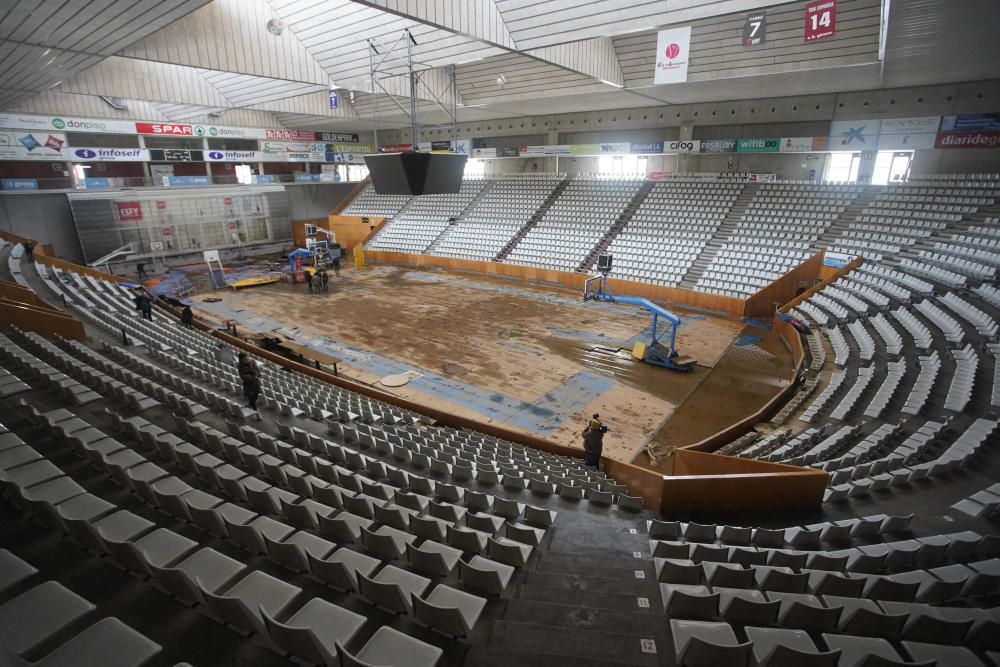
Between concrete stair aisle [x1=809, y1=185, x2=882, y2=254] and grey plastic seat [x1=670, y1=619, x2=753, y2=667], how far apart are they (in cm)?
1986

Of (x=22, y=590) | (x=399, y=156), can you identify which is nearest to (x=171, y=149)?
(x=399, y=156)

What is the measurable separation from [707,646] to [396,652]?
1.93 meters

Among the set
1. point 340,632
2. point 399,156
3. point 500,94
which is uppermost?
point 500,94

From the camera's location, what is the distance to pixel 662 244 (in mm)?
23391

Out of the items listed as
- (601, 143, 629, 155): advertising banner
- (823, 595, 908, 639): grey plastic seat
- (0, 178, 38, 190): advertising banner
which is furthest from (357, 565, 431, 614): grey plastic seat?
(0, 178, 38, 190): advertising banner

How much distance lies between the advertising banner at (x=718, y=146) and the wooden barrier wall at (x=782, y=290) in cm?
788

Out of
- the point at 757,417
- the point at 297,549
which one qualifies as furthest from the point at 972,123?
the point at 297,549

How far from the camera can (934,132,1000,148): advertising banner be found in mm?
18312

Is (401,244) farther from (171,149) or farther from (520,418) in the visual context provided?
(520,418)

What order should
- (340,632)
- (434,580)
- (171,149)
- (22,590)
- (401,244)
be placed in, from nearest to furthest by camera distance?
(340,632)
(22,590)
(434,580)
(171,149)
(401,244)

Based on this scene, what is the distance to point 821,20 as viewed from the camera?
1277 centimetres

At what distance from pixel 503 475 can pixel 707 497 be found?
272 cm

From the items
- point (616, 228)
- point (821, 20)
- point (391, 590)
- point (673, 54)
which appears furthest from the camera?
point (616, 228)

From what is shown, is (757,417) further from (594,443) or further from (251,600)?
(251,600)
